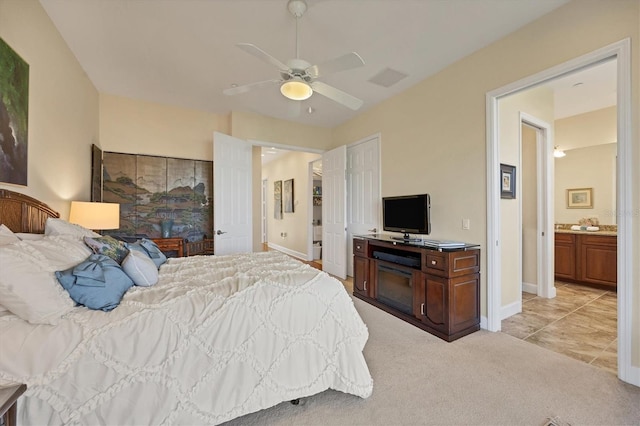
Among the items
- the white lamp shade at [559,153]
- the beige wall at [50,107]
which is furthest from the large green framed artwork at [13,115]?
the white lamp shade at [559,153]

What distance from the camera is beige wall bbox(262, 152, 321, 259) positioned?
6.73 m

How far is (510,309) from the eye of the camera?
3.16m

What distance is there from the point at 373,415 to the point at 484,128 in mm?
2832

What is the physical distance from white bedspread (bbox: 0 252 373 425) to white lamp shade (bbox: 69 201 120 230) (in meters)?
1.49

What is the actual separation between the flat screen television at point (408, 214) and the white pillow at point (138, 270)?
107 inches

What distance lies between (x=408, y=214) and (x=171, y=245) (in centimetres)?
354

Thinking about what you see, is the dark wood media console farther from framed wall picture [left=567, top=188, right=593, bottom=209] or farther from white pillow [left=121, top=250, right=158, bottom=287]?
framed wall picture [left=567, top=188, right=593, bottom=209]

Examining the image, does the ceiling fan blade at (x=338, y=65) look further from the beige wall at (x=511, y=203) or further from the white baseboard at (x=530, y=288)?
the white baseboard at (x=530, y=288)

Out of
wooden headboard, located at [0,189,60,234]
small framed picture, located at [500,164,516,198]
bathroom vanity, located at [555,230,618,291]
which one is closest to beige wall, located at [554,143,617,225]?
bathroom vanity, located at [555,230,618,291]

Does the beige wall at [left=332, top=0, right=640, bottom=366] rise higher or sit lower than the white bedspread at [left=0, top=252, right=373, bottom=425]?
higher

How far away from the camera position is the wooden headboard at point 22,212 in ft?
5.65

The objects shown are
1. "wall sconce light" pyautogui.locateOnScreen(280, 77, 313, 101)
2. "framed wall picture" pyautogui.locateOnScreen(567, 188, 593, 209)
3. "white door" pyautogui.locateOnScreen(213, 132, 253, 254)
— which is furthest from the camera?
"framed wall picture" pyautogui.locateOnScreen(567, 188, 593, 209)

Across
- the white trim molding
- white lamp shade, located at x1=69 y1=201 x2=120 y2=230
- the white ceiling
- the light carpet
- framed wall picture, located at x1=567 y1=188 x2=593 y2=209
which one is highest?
the white ceiling

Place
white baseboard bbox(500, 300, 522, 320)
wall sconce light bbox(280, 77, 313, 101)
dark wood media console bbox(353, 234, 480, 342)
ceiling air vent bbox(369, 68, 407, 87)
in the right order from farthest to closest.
Answer: ceiling air vent bbox(369, 68, 407, 87) → white baseboard bbox(500, 300, 522, 320) → dark wood media console bbox(353, 234, 480, 342) → wall sconce light bbox(280, 77, 313, 101)
